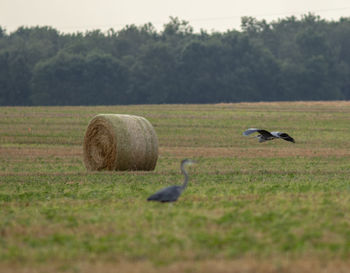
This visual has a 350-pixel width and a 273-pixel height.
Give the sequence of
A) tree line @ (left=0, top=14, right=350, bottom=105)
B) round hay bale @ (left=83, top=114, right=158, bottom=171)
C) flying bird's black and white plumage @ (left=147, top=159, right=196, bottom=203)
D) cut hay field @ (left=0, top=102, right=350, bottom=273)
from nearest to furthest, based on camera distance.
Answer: cut hay field @ (left=0, top=102, right=350, bottom=273), flying bird's black and white plumage @ (left=147, top=159, right=196, bottom=203), round hay bale @ (left=83, top=114, right=158, bottom=171), tree line @ (left=0, top=14, right=350, bottom=105)

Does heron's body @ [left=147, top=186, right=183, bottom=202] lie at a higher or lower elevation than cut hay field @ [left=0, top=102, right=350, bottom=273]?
higher

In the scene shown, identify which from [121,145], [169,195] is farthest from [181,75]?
[169,195]

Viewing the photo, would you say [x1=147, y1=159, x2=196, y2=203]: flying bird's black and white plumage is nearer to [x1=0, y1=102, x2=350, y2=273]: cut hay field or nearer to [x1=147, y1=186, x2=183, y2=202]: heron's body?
[x1=147, y1=186, x2=183, y2=202]: heron's body

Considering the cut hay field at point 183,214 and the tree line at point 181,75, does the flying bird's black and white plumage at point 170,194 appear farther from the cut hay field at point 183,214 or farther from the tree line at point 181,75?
the tree line at point 181,75

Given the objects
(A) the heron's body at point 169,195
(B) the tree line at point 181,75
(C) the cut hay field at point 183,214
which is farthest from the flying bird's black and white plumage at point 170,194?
(B) the tree line at point 181,75

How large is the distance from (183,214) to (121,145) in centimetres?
1201

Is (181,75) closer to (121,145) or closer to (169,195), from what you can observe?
(121,145)

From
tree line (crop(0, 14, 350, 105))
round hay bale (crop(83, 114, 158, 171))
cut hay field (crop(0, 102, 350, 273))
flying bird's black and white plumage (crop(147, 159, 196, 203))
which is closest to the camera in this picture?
cut hay field (crop(0, 102, 350, 273))

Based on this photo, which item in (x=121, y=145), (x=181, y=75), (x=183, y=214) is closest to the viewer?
(x=183, y=214)

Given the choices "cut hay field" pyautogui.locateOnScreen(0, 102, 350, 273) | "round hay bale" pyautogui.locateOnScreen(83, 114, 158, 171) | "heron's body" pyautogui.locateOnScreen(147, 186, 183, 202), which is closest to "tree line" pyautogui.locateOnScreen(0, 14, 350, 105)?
"cut hay field" pyautogui.locateOnScreen(0, 102, 350, 273)

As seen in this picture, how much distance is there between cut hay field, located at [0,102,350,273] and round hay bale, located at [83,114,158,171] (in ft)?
2.81

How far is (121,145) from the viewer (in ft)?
85.5

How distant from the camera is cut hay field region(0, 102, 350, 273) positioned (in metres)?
10.9

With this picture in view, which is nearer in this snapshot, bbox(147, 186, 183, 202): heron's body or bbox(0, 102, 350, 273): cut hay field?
bbox(0, 102, 350, 273): cut hay field
